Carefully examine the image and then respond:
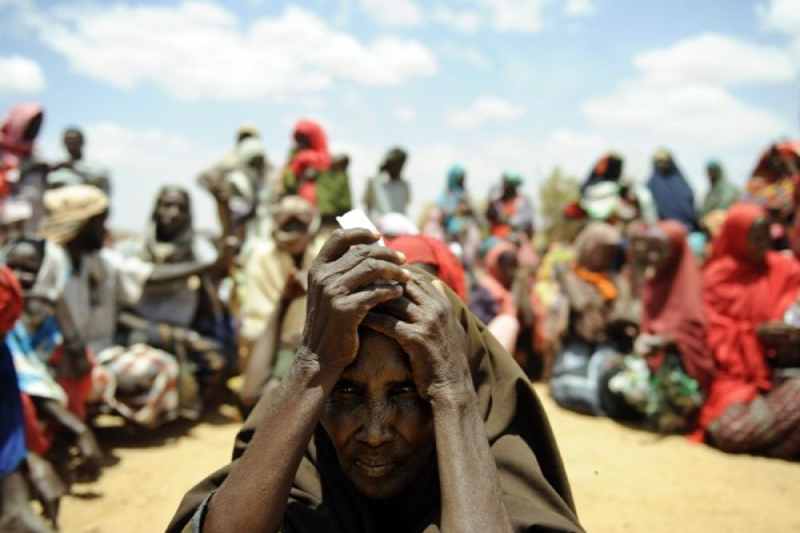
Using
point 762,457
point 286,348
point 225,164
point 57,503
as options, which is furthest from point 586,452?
point 225,164

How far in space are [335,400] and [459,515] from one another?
0.46m

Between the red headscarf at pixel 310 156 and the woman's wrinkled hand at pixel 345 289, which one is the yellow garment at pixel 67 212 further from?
the woman's wrinkled hand at pixel 345 289

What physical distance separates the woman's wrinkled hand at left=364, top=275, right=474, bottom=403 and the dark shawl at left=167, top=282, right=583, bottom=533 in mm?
206

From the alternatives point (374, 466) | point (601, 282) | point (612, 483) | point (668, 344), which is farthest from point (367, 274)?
point (601, 282)

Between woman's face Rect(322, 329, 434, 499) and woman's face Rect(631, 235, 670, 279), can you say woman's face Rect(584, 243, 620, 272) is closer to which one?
woman's face Rect(631, 235, 670, 279)

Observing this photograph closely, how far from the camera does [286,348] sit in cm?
529

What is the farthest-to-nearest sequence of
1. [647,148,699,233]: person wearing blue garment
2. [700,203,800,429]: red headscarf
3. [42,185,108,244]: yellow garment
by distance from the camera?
[647,148,699,233]: person wearing blue garment
[700,203,800,429]: red headscarf
[42,185,108,244]: yellow garment

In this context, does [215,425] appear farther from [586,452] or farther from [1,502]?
[586,452]

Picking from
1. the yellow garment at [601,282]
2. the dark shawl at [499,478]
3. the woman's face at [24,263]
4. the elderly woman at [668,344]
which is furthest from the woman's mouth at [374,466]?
the yellow garment at [601,282]

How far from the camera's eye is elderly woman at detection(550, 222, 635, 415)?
6971 mm

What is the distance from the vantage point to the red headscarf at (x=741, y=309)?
588cm

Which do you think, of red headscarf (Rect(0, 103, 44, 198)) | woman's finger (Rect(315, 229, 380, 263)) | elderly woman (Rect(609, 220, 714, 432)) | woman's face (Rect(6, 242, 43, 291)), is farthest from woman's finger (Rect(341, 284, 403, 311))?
red headscarf (Rect(0, 103, 44, 198))

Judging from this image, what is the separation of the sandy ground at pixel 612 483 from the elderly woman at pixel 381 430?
2.65m

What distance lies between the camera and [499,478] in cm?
187
